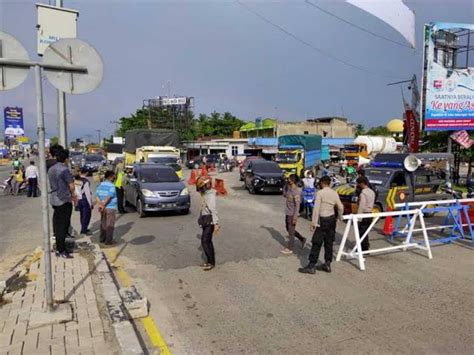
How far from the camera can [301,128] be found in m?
61.1

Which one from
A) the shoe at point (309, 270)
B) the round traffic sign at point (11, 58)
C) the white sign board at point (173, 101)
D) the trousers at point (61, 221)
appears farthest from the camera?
the white sign board at point (173, 101)

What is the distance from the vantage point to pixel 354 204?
36.3 ft

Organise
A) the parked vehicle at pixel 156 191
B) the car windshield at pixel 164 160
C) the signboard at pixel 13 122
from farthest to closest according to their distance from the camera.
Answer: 1. the signboard at pixel 13 122
2. the car windshield at pixel 164 160
3. the parked vehicle at pixel 156 191

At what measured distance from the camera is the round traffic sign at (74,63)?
4.26 metres

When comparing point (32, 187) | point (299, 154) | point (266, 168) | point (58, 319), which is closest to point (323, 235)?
point (58, 319)

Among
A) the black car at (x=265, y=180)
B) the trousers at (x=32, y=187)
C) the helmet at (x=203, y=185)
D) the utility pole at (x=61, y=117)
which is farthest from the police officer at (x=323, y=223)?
the trousers at (x=32, y=187)

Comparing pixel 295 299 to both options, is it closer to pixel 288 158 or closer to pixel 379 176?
pixel 379 176

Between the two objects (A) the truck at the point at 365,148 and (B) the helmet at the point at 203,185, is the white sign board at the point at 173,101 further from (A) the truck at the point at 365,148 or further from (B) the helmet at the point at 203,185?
(B) the helmet at the point at 203,185

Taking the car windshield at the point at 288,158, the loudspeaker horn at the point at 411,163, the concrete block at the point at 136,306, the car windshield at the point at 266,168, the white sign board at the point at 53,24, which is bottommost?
the concrete block at the point at 136,306

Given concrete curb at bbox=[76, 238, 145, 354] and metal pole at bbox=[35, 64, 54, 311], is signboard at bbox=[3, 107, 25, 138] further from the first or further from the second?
metal pole at bbox=[35, 64, 54, 311]

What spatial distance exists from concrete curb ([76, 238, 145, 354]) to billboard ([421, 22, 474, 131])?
1558 centimetres

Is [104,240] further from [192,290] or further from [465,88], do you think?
[465,88]

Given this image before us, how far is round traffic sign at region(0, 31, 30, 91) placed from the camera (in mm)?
3980

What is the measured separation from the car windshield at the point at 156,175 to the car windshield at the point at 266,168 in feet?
21.9
